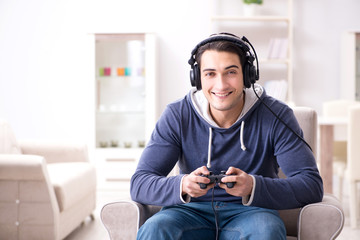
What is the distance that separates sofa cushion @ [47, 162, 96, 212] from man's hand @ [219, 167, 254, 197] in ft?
4.86

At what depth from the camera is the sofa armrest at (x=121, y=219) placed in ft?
4.77

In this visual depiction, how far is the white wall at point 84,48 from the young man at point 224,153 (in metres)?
3.18

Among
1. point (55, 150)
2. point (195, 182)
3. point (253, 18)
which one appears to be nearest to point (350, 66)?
point (253, 18)

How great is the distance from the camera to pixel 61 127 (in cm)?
488

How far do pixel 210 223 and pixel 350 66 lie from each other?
3489mm

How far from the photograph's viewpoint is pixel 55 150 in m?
3.35

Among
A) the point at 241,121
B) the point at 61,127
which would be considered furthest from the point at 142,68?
the point at 241,121

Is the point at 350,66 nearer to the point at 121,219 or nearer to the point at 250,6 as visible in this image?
the point at 250,6

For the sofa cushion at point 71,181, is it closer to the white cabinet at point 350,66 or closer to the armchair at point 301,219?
the armchair at point 301,219

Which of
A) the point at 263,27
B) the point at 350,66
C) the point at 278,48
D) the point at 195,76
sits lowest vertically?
the point at 195,76

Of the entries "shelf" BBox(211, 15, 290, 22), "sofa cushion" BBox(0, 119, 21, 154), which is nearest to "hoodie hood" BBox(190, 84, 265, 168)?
"sofa cushion" BBox(0, 119, 21, 154)

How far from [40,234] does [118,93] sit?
2.39 m

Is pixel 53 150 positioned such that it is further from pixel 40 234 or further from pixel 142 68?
pixel 142 68

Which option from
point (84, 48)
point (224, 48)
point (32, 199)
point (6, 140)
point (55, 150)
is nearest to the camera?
point (224, 48)
